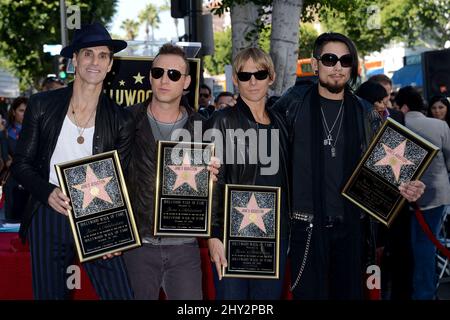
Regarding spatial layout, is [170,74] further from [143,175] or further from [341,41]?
[341,41]

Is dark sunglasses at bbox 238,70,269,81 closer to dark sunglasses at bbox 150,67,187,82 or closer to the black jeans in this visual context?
dark sunglasses at bbox 150,67,187,82

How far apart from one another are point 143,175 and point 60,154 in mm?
493

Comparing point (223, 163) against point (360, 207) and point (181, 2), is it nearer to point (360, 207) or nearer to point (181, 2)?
point (360, 207)

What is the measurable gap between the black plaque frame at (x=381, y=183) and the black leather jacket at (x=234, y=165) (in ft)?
1.41

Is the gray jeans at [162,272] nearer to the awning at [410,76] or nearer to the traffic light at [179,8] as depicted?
the traffic light at [179,8]

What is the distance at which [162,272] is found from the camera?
4.79 m

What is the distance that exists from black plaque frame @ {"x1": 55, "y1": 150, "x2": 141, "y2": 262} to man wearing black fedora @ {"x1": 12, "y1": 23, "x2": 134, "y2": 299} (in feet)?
0.26

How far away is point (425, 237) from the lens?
8078 millimetres

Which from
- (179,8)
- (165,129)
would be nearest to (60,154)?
(165,129)

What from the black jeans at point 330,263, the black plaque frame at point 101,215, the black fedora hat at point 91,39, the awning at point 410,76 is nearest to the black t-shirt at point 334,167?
the black jeans at point 330,263

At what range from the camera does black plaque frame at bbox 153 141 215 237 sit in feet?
15.6

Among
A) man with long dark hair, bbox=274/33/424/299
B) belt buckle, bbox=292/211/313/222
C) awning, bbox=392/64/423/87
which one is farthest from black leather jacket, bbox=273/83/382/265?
awning, bbox=392/64/423/87

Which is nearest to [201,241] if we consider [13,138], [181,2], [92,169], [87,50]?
[92,169]
